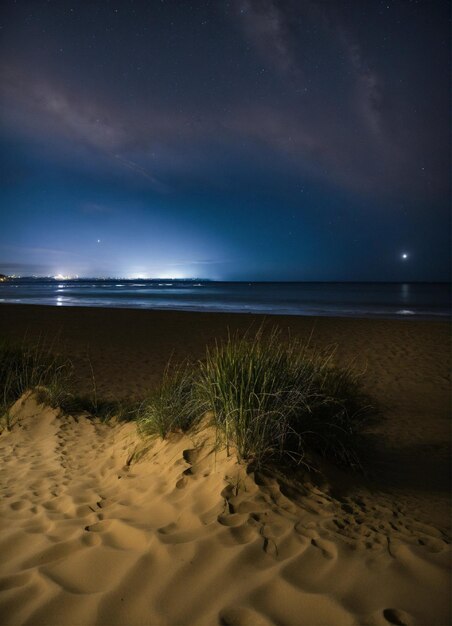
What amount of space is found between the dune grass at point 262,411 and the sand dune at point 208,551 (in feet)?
0.87

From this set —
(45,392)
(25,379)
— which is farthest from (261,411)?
(25,379)

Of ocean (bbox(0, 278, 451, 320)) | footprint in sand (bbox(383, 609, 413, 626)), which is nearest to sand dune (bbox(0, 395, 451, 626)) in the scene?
→ footprint in sand (bbox(383, 609, 413, 626))

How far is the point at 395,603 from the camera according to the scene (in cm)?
217

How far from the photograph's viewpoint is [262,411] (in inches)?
148

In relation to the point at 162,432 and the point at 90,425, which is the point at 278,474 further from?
the point at 90,425

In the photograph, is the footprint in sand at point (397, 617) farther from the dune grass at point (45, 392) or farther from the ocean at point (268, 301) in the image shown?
the ocean at point (268, 301)

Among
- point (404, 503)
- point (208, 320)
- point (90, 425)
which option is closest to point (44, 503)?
point (90, 425)

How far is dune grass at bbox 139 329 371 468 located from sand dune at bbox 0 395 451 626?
265mm

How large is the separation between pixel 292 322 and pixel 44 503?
59.0 ft

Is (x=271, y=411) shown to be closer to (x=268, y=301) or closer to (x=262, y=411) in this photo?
(x=262, y=411)

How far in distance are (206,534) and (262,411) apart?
1.22 metres

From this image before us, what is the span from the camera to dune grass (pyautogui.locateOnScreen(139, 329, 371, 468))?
148 inches

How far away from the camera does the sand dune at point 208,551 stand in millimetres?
2174

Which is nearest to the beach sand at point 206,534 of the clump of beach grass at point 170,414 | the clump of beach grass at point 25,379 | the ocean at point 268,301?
the clump of beach grass at point 170,414
